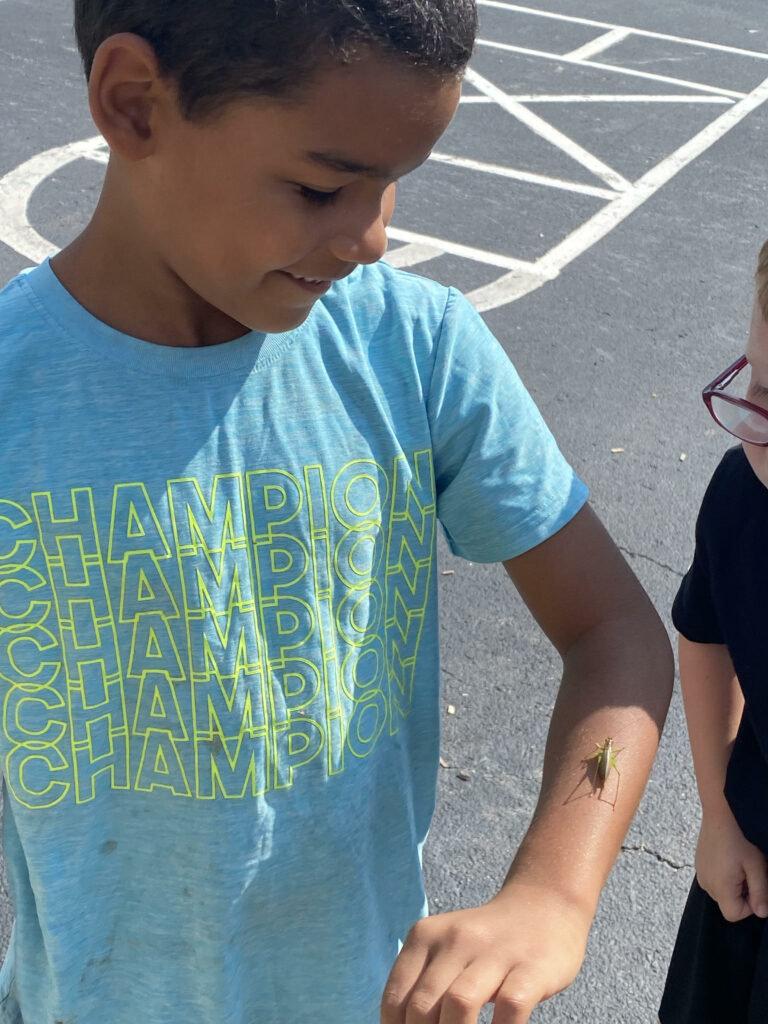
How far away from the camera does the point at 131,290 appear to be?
4.76 feet

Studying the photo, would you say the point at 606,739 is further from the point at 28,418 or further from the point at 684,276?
the point at 684,276

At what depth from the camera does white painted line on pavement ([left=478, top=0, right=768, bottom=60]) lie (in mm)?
12078

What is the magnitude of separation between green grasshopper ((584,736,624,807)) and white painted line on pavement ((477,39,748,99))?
393 inches

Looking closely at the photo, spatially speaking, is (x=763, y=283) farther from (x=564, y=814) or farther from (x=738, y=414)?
(x=564, y=814)

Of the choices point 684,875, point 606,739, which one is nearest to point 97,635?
point 606,739

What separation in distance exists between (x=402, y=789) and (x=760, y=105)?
1008cm

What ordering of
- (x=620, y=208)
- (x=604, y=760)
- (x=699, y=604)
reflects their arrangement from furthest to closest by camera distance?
(x=620, y=208) < (x=699, y=604) < (x=604, y=760)

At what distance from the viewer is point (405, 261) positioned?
680 centimetres

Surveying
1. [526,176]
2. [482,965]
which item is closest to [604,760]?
[482,965]

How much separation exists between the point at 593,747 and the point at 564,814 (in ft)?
0.33

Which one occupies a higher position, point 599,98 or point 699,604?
point 699,604

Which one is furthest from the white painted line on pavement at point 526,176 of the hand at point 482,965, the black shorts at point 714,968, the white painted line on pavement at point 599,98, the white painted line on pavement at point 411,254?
the hand at point 482,965

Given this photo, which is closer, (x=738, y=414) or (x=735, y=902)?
(x=738, y=414)

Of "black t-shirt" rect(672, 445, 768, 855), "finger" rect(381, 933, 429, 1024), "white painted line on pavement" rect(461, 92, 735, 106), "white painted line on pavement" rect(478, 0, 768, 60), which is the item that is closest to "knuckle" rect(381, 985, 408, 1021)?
"finger" rect(381, 933, 429, 1024)
